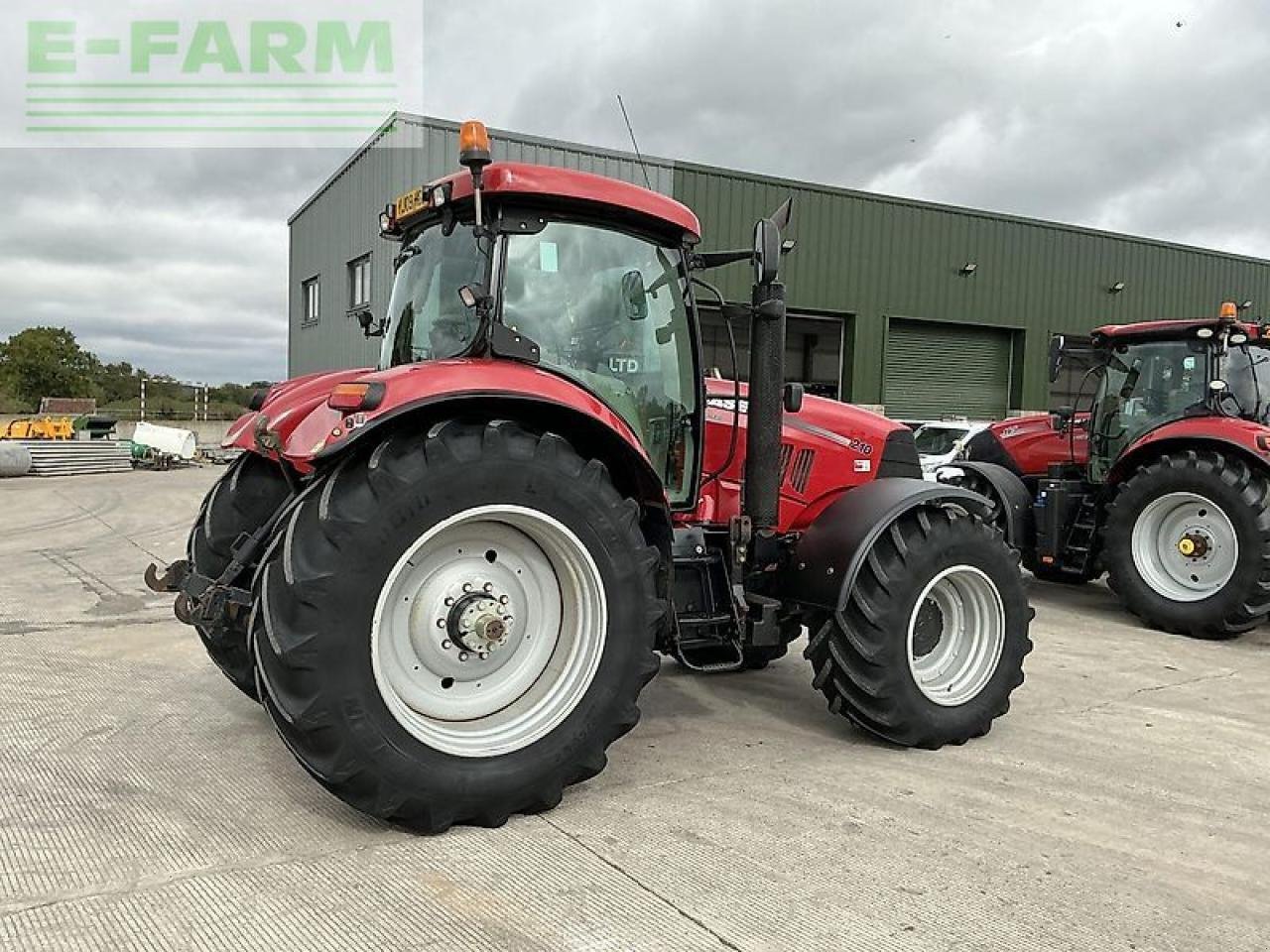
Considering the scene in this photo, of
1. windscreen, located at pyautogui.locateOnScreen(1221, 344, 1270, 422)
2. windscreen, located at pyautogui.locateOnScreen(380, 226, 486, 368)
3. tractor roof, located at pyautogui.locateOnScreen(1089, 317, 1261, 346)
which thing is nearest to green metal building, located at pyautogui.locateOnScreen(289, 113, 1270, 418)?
tractor roof, located at pyautogui.locateOnScreen(1089, 317, 1261, 346)

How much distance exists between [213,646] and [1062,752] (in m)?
3.57

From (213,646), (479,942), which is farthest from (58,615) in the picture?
(479,942)

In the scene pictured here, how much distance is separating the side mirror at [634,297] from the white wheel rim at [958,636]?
5.52 ft

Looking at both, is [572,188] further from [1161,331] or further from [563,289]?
[1161,331]

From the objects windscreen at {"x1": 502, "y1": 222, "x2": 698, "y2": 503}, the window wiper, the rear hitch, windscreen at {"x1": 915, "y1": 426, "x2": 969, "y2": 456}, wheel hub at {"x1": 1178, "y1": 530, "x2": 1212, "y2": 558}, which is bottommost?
wheel hub at {"x1": 1178, "y1": 530, "x2": 1212, "y2": 558}

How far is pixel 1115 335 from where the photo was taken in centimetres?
795

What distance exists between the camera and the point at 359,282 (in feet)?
57.4

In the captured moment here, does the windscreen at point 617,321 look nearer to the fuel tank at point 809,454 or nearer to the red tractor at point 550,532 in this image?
the red tractor at point 550,532

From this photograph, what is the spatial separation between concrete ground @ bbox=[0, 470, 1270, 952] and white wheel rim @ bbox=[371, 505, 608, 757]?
350mm

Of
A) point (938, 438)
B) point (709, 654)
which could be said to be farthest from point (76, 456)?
point (709, 654)

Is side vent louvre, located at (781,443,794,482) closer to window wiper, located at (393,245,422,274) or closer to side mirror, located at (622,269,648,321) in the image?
side mirror, located at (622,269,648,321)

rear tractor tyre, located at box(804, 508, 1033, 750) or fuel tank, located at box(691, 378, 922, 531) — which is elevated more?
fuel tank, located at box(691, 378, 922, 531)

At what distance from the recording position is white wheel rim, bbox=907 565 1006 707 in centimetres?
422

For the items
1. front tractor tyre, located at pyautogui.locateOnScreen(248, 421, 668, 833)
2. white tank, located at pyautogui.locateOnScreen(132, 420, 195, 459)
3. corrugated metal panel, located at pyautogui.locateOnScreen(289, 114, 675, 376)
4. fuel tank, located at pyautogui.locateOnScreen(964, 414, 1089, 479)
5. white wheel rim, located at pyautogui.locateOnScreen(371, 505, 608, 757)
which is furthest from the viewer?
white tank, located at pyautogui.locateOnScreen(132, 420, 195, 459)
